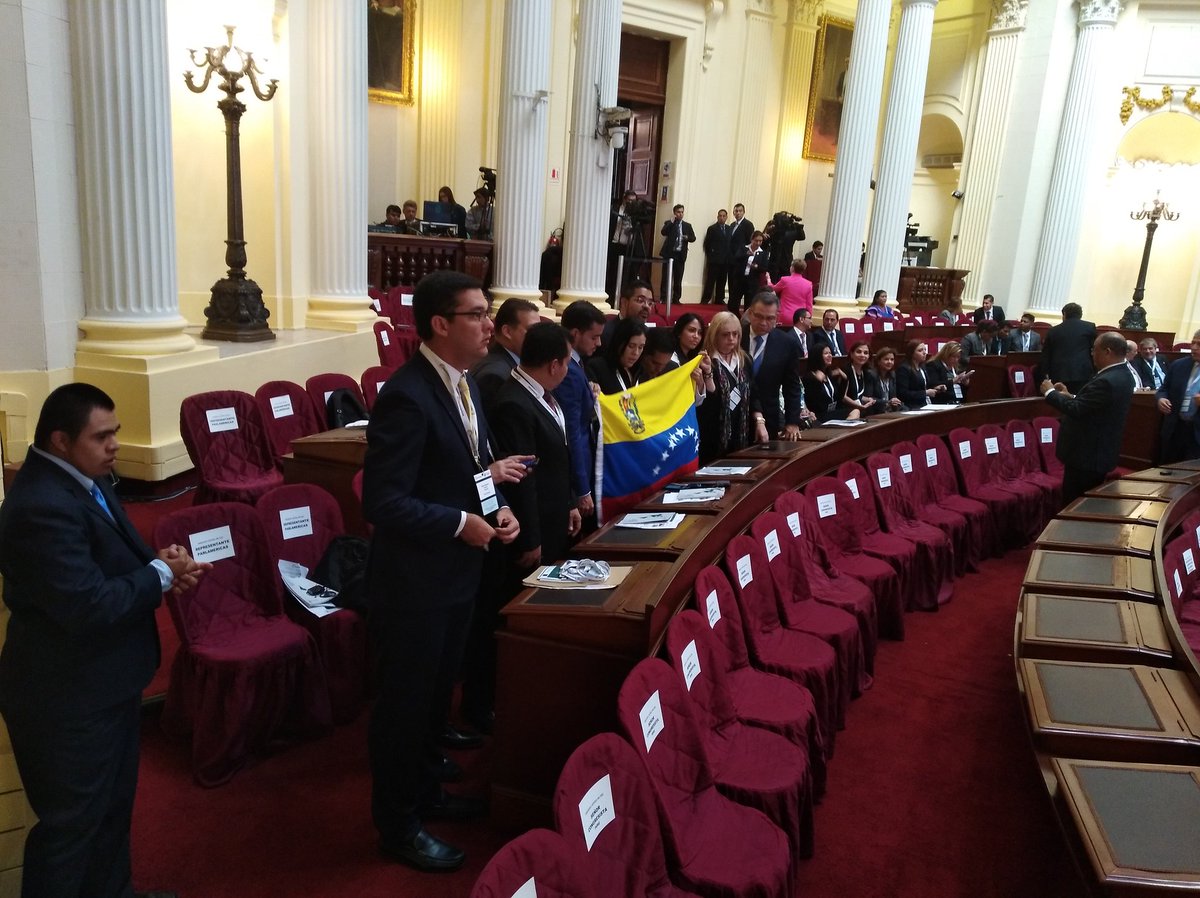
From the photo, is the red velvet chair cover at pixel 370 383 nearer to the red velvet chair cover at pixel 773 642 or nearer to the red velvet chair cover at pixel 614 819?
the red velvet chair cover at pixel 773 642

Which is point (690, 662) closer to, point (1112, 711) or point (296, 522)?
point (1112, 711)

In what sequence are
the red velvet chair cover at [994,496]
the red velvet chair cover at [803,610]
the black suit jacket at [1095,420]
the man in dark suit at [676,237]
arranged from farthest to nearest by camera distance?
the man in dark suit at [676,237] < the red velvet chair cover at [994,496] < the black suit jacket at [1095,420] < the red velvet chair cover at [803,610]

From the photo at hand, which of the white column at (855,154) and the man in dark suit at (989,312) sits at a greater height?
the white column at (855,154)

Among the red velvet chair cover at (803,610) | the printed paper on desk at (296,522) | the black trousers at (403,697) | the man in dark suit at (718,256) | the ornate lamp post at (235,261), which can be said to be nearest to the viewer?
the black trousers at (403,697)

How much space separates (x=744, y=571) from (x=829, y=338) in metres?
5.10

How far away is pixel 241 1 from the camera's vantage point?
717 cm

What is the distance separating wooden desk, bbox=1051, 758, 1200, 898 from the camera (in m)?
1.95

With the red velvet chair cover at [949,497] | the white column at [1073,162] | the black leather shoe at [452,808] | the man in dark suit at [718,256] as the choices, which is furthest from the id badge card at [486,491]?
the white column at [1073,162]

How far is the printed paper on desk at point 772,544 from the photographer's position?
12.7ft

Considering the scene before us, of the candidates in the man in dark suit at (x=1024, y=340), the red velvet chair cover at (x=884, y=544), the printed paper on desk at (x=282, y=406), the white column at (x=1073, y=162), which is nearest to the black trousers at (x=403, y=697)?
the red velvet chair cover at (x=884, y=544)

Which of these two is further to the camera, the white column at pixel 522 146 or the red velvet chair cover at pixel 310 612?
the white column at pixel 522 146

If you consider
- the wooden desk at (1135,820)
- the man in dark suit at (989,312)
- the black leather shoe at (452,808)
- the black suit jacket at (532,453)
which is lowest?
the black leather shoe at (452,808)

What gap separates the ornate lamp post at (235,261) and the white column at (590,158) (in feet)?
10.9

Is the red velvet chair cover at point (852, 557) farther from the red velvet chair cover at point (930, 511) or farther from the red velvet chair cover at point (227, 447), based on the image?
the red velvet chair cover at point (227, 447)
